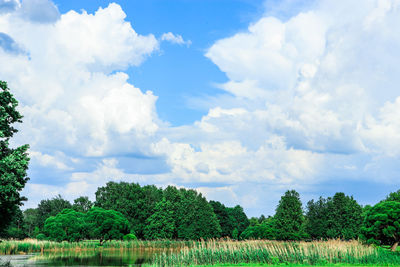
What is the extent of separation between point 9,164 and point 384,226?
35.4 metres

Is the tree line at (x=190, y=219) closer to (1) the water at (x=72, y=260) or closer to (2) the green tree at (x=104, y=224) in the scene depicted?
(2) the green tree at (x=104, y=224)

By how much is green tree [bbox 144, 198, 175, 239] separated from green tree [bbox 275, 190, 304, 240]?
31.0 meters

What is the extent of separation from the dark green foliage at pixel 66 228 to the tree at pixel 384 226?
43313mm

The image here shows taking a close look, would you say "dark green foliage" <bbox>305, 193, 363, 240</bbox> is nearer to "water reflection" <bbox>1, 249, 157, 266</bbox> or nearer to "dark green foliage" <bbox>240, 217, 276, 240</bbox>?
"dark green foliage" <bbox>240, 217, 276, 240</bbox>

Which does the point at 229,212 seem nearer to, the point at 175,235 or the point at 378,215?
the point at 175,235

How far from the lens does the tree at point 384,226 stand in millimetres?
38750

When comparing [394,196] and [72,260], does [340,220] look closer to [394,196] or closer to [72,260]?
[394,196]

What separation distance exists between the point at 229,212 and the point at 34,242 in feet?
195

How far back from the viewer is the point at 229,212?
106875 millimetres

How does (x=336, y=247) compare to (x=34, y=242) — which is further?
(x=34, y=242)

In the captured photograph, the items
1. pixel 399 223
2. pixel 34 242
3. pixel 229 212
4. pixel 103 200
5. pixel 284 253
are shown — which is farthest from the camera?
pixel 229 212

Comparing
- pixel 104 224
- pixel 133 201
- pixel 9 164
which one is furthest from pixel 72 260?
pixel 133 201

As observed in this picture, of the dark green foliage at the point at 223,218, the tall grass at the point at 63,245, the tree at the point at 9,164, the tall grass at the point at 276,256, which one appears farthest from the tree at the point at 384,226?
the dark green foliage at the point at 223,218

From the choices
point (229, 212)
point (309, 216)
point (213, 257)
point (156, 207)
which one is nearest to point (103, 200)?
point (156, 207)
